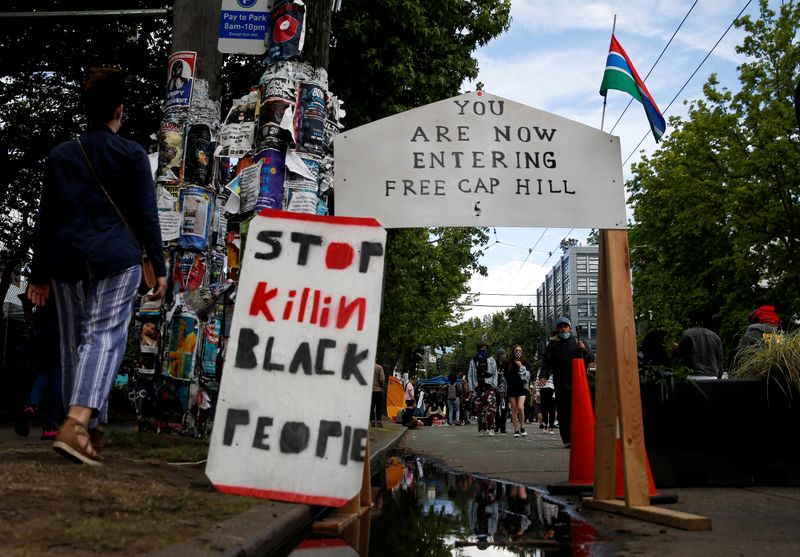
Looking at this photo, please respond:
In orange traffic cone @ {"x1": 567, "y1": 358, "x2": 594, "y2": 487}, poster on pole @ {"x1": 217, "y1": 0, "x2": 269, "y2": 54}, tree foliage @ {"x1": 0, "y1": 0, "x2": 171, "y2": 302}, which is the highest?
tree foliage @ {"x1": 0, "y1": 0, "x2": 171, "y2": 302}

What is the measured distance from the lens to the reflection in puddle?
381 cm

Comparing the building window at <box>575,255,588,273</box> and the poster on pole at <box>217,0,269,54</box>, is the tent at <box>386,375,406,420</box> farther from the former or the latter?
the building window at <box>575,255,588,273</box>

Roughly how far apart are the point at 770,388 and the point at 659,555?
10.7ft

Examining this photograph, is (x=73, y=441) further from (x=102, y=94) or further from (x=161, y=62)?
(x=161, y=62)

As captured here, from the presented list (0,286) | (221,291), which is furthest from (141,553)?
(0,286)

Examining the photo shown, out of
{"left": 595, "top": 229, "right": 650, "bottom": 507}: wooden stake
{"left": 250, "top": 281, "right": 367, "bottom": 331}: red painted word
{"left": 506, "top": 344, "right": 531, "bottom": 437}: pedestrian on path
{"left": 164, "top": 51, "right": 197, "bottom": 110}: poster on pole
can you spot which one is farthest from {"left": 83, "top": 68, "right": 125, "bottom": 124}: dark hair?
{"left": 506, "top": 344, "right": 531, "bottom": 437}: pedestrian on path

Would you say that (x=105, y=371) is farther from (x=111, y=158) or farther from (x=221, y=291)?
(x=221, y=291)

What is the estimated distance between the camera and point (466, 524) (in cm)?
454

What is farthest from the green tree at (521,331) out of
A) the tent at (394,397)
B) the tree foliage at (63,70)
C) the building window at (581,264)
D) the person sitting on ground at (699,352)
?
the person sitting on ground at (699,352)

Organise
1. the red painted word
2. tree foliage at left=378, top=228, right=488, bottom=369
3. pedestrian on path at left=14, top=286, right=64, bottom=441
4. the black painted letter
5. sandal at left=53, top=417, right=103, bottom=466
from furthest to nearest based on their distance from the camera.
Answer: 1. tree foliage at left=378, top=228, right=488, bottom=369
2. pedestrian on path at left=14, top=286, right=64, bottom=441
3. sandal at left=53, top=417, right=103, bottom=466
4. the red painted word
5. the black painted letter

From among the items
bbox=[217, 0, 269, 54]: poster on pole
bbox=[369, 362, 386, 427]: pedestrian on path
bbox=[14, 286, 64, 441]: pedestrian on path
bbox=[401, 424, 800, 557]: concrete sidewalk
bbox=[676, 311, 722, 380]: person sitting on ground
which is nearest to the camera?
bbox=[401, 424, 800, 557]: concrete sidewalk

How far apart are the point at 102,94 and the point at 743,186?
27.8 metres

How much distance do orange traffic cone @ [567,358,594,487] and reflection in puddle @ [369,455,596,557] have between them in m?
0.35

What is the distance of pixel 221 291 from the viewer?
6.94m
